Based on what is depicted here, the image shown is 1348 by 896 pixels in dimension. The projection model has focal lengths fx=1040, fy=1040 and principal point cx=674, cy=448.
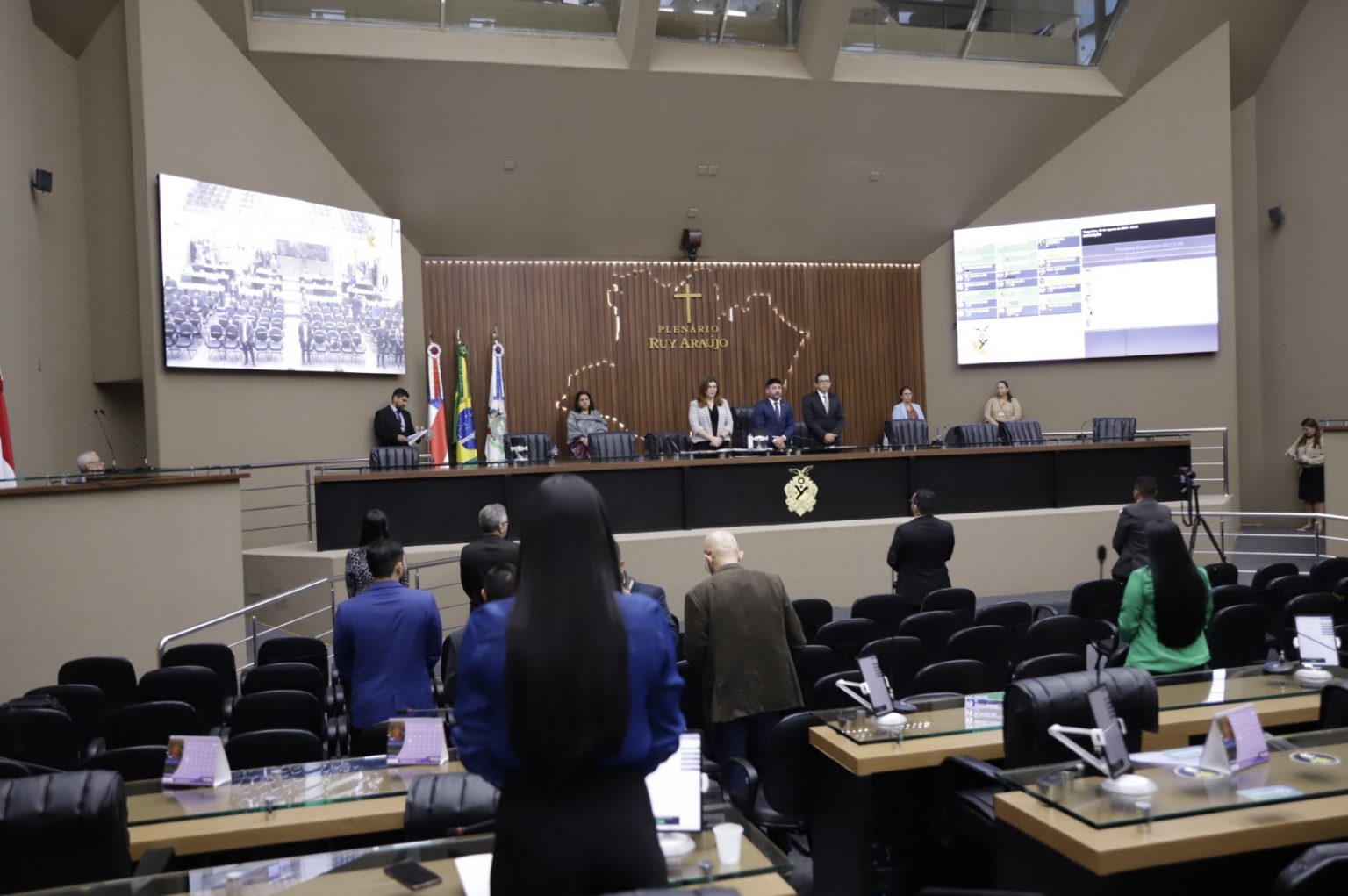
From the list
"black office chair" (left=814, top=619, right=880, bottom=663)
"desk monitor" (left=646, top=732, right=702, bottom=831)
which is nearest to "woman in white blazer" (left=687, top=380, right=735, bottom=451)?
"black office chair" (left=814, top=619, right=880, bottom=663)

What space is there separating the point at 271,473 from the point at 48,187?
323cm

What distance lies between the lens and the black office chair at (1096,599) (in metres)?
6.66

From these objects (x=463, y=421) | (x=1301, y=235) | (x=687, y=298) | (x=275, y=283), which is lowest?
Answer: (x=463, y=421)

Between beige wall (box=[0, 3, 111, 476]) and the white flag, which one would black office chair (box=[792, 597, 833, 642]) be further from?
beige wall (box=[0, 3, 111, 476])

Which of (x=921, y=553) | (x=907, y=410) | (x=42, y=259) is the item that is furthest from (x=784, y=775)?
(x=907, y=410)

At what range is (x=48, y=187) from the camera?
9391 millimetres

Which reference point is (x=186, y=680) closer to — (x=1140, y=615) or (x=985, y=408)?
(x=1140, y=615)

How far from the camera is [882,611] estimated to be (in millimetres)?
6441

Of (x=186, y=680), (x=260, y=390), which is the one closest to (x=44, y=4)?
(x=260, y=390)

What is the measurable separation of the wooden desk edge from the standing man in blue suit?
2565mm

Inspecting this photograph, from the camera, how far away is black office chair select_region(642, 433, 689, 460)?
10.2 m

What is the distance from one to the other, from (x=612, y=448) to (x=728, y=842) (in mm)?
7362

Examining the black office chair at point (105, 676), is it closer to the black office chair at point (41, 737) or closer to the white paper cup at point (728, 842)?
the black office chair at point (41, 737)

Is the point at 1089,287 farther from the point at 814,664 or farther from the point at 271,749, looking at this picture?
the point at 271,749
